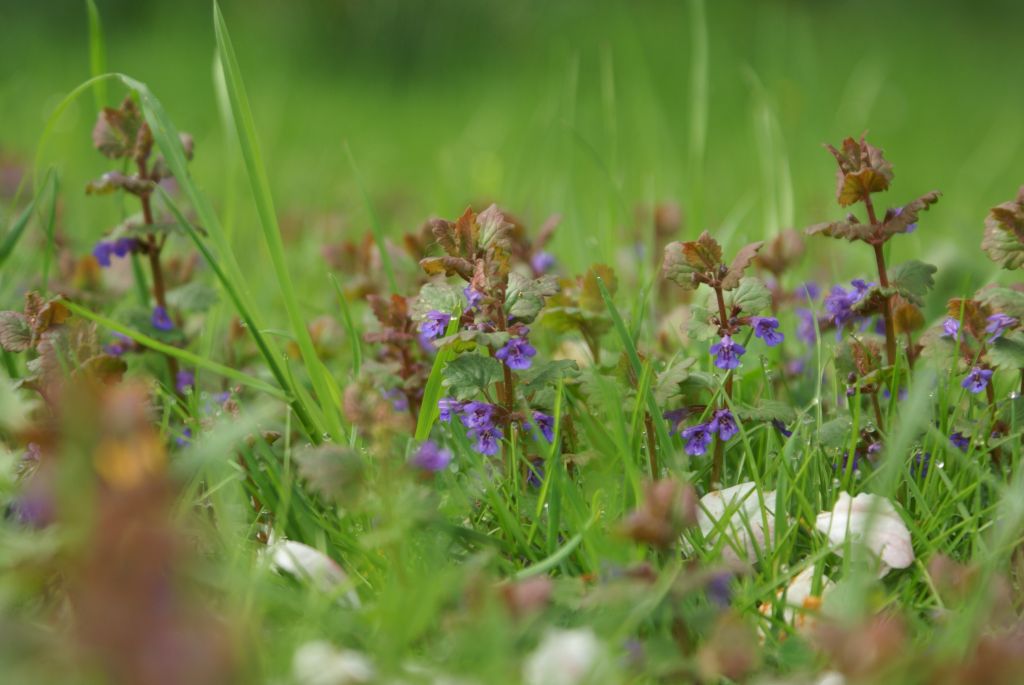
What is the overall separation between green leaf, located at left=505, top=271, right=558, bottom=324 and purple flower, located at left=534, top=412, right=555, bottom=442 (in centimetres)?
14

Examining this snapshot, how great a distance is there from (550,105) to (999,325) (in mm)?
1853

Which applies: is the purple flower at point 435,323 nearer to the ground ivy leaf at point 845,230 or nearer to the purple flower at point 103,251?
the ground ivy leaf at point 845,230

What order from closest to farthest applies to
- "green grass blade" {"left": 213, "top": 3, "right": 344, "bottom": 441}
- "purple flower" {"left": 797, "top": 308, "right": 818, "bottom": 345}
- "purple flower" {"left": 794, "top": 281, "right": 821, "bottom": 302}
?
"green grass blade" {"left": 213, "top": 3, "right": 344, "bottom": 441} < "purple flower" {"left": 797, "top": 308, "right": 818, "bottom": 345} < "purple flower" {"left": 794, "top": 281, "right": 821, "bottom": 302}

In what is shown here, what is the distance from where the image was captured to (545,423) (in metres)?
1.52

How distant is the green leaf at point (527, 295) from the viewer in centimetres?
142

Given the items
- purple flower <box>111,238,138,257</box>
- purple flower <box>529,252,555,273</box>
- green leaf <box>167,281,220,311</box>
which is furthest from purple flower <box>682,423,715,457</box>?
purple flower <box>111,238,138,257</box>

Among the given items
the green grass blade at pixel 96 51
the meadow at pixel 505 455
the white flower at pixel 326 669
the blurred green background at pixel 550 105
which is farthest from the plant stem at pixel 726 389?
the green grass blade at pixel 96 51

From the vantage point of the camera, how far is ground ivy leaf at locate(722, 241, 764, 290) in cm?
142

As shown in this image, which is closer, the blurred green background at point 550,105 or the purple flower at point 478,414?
the purple flower at point 478,414

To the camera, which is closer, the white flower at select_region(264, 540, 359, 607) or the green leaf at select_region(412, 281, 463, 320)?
the white flower at select_region(264, 540, 359, 607)

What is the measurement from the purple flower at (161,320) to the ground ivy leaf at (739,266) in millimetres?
966

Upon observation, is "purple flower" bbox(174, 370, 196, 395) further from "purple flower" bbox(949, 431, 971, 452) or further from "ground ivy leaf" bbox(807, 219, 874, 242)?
"purple flower" bbox(949, 431, 971, 452)

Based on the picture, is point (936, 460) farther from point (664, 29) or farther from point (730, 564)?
point (664, 29)

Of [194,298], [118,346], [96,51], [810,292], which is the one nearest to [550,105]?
[810,292]
